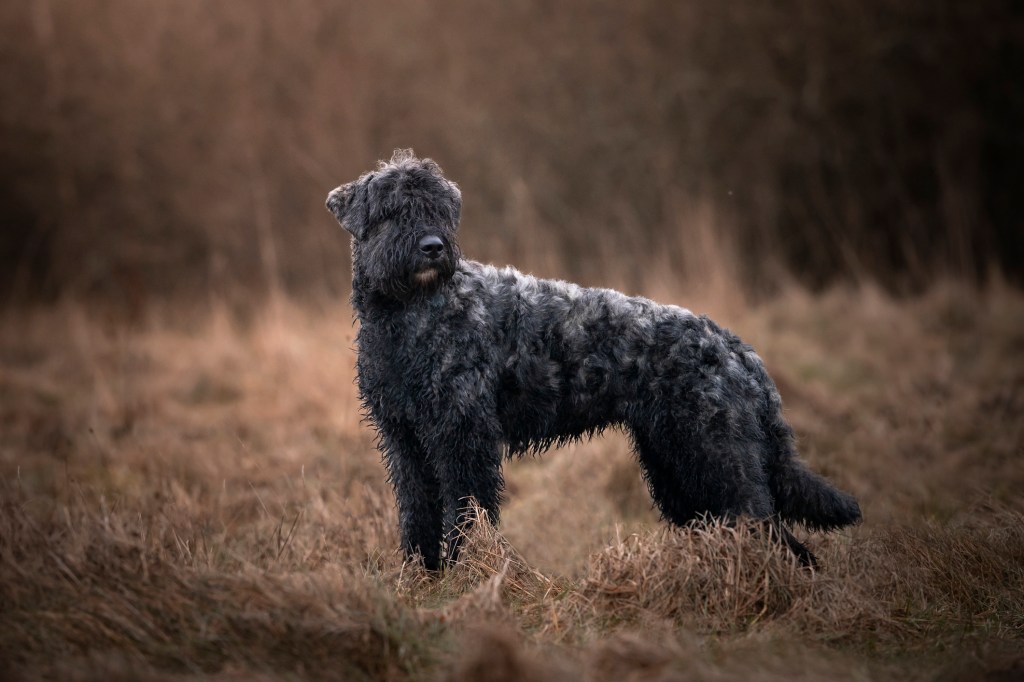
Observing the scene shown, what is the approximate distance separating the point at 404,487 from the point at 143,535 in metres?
1.48

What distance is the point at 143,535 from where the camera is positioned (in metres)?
4.86

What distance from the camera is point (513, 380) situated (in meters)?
5.61

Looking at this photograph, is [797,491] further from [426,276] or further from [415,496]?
[426,276]

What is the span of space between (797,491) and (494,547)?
178 cm

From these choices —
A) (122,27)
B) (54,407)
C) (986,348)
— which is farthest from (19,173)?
(986,348)

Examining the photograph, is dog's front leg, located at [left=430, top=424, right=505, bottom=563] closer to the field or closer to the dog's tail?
the field

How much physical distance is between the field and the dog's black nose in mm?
1510

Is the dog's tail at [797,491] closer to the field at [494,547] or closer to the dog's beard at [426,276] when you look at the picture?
the field at [494,547]

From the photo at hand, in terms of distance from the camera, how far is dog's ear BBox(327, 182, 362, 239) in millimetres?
5723

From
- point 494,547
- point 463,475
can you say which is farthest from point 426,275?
point 494,547

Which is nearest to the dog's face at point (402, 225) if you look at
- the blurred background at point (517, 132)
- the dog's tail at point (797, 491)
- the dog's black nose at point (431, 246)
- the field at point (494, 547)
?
the dog's black nose at point (431, 246)

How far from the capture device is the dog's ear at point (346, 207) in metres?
5.72

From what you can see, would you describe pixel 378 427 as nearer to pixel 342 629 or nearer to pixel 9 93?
pixel 342 629

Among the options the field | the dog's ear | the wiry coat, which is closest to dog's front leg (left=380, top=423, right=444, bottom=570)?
the wiry coat
